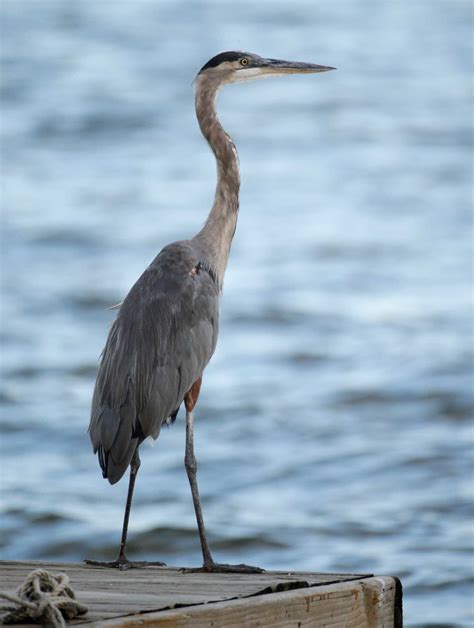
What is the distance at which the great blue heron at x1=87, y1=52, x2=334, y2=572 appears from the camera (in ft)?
16.4

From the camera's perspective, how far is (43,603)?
11.7ft

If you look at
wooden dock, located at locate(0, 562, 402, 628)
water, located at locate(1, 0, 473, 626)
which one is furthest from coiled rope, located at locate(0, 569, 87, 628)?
water, located at locate(1, 0, 473, 626)

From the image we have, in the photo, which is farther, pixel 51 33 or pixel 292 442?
pixel 51 33

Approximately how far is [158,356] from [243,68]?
1.35 m

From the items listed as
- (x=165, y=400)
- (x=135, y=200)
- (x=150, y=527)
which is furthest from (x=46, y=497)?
(x=135, y=200)

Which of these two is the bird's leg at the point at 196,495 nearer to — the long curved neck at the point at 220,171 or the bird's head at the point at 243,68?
the long curved neck at the point at 220,171

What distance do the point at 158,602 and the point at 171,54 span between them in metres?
20.3

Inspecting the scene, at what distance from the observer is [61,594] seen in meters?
3.67

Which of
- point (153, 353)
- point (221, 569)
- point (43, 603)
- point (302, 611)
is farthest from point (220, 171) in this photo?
point (43, 603)

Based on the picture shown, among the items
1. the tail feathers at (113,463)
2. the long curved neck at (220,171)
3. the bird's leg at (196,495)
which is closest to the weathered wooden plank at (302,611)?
the bird's leg at (196,495)

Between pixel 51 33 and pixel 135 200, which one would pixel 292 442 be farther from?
pixel 51 33

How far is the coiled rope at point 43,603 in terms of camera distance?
3.52 meters

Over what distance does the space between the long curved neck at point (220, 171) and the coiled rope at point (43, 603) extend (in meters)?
2.20

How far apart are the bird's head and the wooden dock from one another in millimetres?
2114
